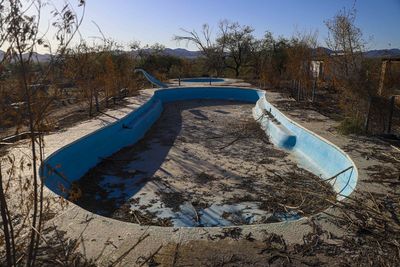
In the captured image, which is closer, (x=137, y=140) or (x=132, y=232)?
(x=132, y=232)

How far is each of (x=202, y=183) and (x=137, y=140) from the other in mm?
3751

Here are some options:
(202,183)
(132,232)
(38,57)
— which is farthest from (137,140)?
(38,57)

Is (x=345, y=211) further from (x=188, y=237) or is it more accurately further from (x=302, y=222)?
(x=188, y=237)

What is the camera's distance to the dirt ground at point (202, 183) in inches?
192

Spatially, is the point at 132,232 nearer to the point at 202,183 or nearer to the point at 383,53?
the point at 202,183

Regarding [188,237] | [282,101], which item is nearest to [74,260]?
[188,237]

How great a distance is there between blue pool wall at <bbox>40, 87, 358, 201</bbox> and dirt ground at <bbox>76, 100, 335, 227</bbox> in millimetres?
245

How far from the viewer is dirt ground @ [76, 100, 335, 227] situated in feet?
16.0

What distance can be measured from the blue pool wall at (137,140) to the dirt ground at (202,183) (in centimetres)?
24

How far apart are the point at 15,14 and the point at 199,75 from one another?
2246 cm

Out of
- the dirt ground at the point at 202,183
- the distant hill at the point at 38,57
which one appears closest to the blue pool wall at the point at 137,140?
the dirt ground at the point at 202,183

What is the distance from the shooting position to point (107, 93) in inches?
455

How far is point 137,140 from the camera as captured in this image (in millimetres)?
9352

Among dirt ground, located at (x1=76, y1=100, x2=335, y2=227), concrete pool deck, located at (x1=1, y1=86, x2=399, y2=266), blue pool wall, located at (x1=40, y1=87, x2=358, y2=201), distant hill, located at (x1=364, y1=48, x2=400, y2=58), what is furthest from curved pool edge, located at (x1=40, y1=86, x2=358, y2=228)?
distant hill, located at (x1=364, y1=48, x2=400, y2=58)
